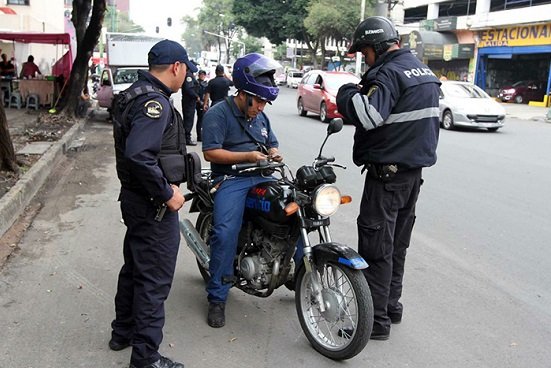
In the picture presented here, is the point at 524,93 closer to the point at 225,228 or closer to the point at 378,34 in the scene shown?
the point at 378,34

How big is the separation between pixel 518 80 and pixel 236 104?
3543 cm

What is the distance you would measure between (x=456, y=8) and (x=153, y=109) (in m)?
39.4

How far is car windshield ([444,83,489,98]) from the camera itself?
56.2ft

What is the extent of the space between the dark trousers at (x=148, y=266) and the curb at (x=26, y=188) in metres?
3.10

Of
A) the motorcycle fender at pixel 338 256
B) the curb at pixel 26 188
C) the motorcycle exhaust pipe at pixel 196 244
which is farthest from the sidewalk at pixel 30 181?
the motorcycle fender at pixel 338 256

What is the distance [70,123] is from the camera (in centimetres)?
1478

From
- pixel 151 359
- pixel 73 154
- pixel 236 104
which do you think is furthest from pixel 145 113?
pixel 73 154

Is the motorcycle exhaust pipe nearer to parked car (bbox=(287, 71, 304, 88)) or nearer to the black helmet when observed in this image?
the black helmet

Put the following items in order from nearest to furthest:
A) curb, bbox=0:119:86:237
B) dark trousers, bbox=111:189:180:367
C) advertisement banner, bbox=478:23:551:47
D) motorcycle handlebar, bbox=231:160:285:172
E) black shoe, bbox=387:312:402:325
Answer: dark trousers, bbox=111:189:180:367 < motorcycle handlebar, bbox=231:160:285:172 < black shoe, bbox=387:312:402:325 < curb, bbox=0:119:86:237 < advertisement banner, bbox=478:23:551:47

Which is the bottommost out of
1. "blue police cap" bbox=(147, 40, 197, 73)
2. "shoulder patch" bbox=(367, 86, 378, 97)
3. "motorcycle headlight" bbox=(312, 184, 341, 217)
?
"motorcycle headlight" bbox=(312, 184, 341, 217)

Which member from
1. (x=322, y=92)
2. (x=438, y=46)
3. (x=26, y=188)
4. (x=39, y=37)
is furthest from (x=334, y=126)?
(x=438, y=46)

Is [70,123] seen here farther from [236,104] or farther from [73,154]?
[236,104]

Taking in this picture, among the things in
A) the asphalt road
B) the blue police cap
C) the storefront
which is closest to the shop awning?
the storefront

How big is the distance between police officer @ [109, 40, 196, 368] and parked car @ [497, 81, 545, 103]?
32.5m
